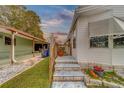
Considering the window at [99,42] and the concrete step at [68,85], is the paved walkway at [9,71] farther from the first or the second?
the window at [99,42]

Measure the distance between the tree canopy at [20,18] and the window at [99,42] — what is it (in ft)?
70.9

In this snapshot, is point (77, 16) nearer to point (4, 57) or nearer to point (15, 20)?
point (4, 57)

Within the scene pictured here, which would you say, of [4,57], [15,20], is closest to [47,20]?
[15,20]

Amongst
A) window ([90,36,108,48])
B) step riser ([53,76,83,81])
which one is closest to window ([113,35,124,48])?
window ([90,36,108,48])

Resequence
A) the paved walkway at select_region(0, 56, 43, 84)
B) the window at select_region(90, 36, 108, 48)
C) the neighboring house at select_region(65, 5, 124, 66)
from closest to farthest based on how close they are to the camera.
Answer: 1. the neighboring house at select_region(65, 5, 124, 66)
2. the paved walkway at select_region(0, 56, 43, 84)
3. the window at select_region(90, 36, 108, 48)

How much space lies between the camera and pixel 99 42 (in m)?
9.55

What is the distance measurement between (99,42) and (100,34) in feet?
3.59

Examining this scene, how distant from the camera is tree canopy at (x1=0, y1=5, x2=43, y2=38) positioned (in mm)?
29509

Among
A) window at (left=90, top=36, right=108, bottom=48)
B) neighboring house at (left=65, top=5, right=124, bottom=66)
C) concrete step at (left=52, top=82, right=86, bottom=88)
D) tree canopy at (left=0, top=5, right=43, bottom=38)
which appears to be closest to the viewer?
concrete step at (left=52, top=82, right=86, bottom=88)

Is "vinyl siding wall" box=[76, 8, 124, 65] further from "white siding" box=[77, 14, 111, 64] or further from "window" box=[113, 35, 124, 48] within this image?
"window" box=[113, 35, 124, 48]

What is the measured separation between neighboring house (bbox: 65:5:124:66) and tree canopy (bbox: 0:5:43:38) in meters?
21.1

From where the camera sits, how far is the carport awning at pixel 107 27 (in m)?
7.79
